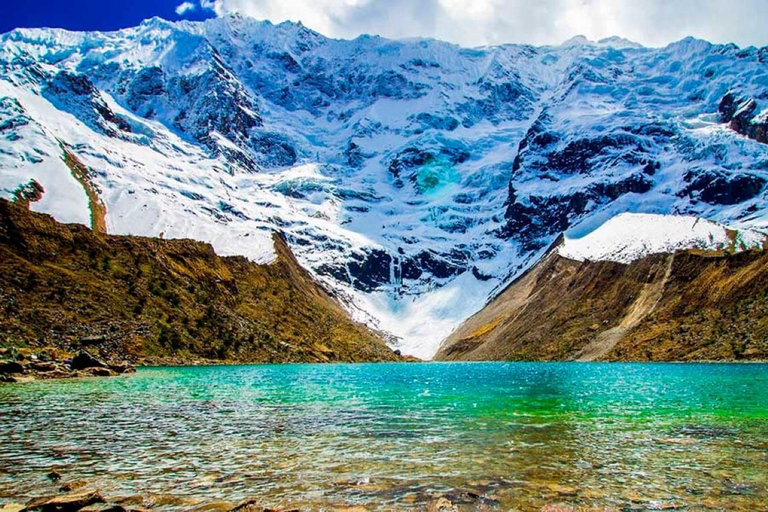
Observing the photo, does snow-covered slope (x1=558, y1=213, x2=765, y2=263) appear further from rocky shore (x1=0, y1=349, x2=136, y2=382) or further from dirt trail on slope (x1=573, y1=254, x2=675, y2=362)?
rocky shore (x1=0, y1=349, x2=136, y2=382)

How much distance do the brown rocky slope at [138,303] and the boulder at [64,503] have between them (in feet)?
217

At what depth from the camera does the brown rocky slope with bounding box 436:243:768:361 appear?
11356 cm

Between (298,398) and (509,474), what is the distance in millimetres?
30053

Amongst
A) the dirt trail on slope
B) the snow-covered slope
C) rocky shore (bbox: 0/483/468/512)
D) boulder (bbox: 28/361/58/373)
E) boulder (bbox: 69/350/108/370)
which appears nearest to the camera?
rocky shore (bbox: 0/483/468/512)

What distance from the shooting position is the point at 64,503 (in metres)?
14.6

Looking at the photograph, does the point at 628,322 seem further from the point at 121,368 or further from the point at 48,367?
the point at 48,367

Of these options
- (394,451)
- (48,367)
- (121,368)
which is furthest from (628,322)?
(394,451)

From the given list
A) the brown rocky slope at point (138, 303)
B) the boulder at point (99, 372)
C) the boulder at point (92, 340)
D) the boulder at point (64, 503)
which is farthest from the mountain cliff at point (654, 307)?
the boulder at point (64, 503)

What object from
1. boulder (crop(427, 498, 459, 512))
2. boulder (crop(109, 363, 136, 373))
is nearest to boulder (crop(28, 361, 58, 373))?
boulder (crop(109, 363, 136, 373))

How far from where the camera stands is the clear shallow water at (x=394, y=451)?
1655 centimetres

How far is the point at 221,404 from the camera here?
132 feet

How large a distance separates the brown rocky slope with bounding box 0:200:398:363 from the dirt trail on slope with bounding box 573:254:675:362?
6391cm

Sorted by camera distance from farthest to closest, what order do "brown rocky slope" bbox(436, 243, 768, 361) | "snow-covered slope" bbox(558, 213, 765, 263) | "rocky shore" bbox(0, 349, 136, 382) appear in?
"snow-covered slope" bbox(558, 213, 765, 263) → "brown rocky slope" bbox(436, 243, 768, 361) → "rocky shore" bbox(0, 349, 136, 382)

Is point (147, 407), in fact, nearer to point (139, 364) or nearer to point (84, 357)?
point (84, 357)
